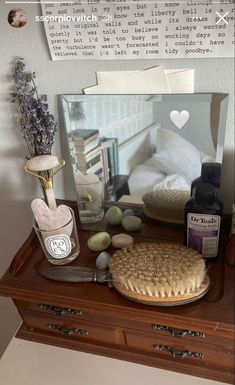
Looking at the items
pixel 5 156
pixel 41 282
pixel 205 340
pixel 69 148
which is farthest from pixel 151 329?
pixel 5 156

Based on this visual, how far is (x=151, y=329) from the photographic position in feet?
1.91

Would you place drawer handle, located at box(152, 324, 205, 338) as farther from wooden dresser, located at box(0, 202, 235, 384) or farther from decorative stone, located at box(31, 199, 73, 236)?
decorative stone, located at box(31, 199, 73, 236)

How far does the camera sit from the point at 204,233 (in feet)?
2.00

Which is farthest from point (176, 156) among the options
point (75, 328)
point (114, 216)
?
point (75, 328)

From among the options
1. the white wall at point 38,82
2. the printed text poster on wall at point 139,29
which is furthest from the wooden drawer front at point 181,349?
the printed text poster on wall at point 139,29

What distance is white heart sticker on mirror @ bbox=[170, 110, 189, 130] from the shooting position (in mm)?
632

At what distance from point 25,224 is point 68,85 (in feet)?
1.34

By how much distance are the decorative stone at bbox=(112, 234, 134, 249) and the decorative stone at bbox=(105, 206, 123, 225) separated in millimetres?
63

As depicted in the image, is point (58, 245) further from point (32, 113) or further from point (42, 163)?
point (32, 113)

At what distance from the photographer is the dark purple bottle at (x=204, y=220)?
584 millimetres

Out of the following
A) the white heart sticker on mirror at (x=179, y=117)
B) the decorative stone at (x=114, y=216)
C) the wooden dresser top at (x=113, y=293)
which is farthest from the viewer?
the decorative stone at (x=114, y=216)

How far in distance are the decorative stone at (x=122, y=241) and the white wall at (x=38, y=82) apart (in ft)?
0.64

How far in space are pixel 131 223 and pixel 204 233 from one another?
0.56 ft

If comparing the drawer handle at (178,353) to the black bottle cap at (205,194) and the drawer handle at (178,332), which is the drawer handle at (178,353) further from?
the black bottle cap at (205,194)
